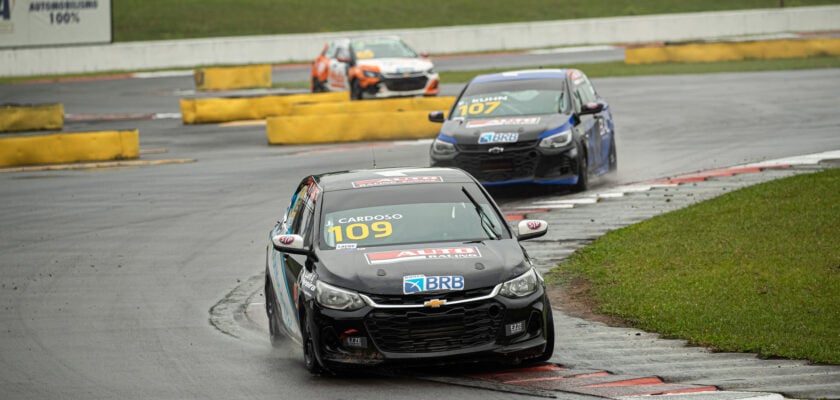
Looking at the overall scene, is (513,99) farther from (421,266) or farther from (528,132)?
(421,266)

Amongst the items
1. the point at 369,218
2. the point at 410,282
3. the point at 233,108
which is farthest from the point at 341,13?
the point at 410,282

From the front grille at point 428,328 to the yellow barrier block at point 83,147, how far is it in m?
17.7

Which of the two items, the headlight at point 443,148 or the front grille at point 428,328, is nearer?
the front grille at point 428,328

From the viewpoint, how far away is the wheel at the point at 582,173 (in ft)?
59.8

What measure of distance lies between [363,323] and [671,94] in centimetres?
2346

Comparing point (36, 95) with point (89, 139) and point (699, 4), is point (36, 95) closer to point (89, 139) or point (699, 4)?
point (89, 139)

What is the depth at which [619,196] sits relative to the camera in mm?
18266

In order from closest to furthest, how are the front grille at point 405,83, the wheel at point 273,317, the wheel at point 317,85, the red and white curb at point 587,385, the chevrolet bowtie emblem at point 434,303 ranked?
the red and white curb at point 587,385, the chevrolet bowtie emblem at point 434,303, the wheel at point 273,317, the front grille at point 405,83, the wheel at point 317,85

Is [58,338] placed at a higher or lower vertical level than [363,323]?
lower

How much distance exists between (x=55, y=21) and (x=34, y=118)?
1309cm

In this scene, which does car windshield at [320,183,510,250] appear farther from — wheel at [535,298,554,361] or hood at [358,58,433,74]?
hood at [358,58,433,74]

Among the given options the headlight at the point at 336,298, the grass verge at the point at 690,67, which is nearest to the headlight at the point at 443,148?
the headlight at the point at 336,298

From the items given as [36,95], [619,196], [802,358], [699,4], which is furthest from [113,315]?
[699,4]

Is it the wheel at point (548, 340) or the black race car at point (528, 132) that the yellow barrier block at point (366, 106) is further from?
the wheel at point (548, 340)
